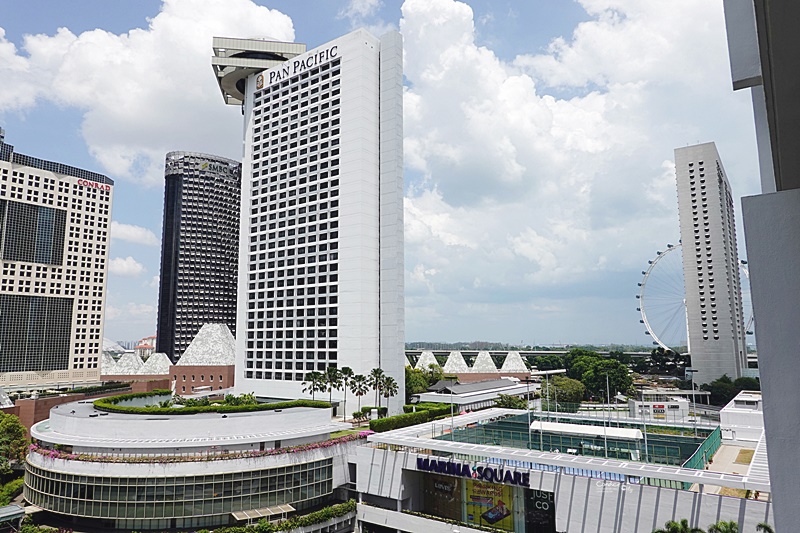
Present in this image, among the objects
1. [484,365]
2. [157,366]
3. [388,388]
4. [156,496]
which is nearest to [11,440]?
[156,496]

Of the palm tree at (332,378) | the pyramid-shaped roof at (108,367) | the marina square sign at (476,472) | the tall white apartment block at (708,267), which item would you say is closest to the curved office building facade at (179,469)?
the marina square sign at (476,472)

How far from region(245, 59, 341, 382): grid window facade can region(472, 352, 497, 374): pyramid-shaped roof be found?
48.3 m

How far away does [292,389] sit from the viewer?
80188 mm

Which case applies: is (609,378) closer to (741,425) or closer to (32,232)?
(741,425)

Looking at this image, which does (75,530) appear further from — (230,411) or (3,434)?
(3,434)

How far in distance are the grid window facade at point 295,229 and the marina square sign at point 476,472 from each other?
3201 cm

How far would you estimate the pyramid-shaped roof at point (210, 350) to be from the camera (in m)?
101

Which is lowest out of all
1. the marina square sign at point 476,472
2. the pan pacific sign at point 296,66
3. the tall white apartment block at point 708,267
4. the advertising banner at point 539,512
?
the advertising banner at point 539,512

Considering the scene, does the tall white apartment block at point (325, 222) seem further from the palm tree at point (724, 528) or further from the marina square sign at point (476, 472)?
the palm tree at point (724, 528)

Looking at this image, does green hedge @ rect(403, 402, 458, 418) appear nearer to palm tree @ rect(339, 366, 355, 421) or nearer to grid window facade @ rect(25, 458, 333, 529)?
palm tree @ rect(339, 366, 355, 421)

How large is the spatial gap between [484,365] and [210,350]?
183 feet

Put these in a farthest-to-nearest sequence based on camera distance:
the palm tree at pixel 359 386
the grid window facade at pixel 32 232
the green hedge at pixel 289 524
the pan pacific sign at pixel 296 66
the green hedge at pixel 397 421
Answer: the grid window facade at pixel 32 232 → the pan pacific sign at pixel 296 66 → the palm tree at pixel 359 386 → the green hedge at pixel 397 421 → the green hedge at pixel 289 524

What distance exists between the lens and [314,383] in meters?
70.9

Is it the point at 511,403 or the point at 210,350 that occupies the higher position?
the point at 210,350
